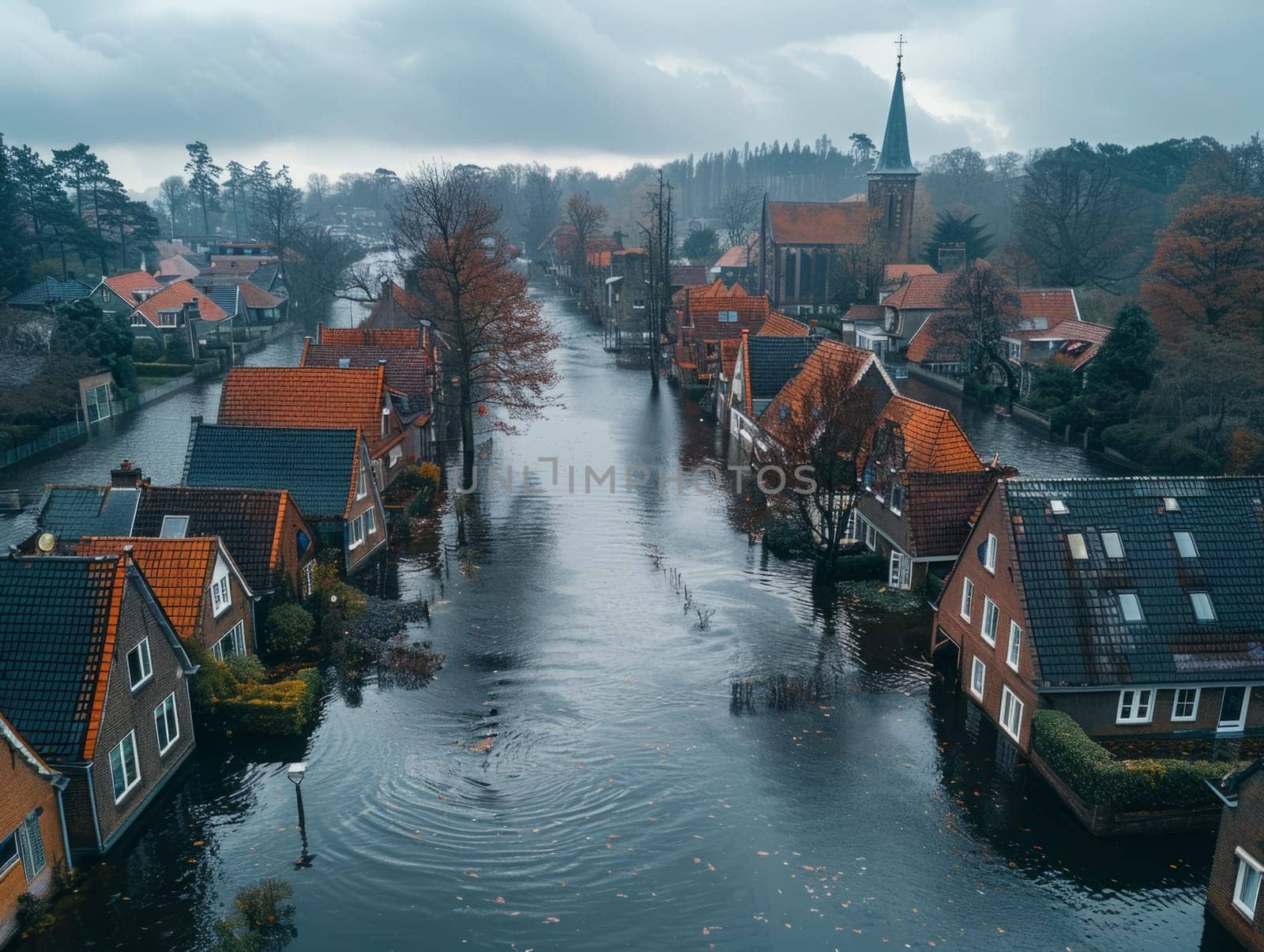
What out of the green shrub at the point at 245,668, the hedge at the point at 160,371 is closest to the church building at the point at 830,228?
the hedge at the point at 160,371

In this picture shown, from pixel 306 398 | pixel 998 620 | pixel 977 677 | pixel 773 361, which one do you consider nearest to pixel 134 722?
pixel 998 620

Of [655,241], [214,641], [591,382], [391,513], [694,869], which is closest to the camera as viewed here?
[694,869]

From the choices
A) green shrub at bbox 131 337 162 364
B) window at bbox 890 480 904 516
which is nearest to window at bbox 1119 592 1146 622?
window at bbox 890 480 904 516

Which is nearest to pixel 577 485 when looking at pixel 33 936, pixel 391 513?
pixel 391 513

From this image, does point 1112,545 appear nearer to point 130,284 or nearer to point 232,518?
point 232,518

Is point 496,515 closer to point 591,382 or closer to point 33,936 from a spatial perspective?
point 33,936

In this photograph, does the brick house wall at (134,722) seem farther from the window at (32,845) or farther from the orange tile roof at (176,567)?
the orange tile roof at (176,567)

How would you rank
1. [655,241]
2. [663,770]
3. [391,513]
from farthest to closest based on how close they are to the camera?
[655,241] < [391,513] < [663,770]
